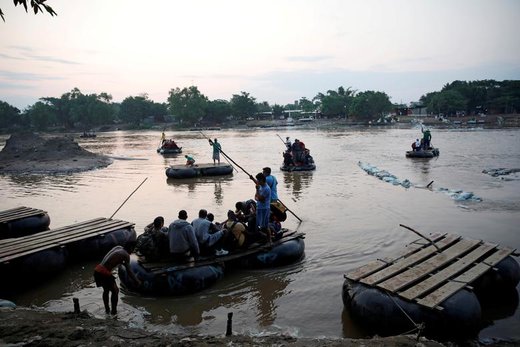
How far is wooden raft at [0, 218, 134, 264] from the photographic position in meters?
8.11

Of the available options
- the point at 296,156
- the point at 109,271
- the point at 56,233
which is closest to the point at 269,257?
the point at 109,271

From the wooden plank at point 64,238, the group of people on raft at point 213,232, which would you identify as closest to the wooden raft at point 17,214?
the wooden plank at point 64,238

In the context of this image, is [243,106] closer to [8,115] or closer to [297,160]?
[8,115]

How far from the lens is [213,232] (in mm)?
8586

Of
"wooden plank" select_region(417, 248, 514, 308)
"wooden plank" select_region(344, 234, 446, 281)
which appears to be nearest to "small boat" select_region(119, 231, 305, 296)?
"wooden plank" select_region(344, 234, 446, 281)

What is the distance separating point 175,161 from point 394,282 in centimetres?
2574

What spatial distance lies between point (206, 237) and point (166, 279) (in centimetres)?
118

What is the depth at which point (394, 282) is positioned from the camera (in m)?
6.29

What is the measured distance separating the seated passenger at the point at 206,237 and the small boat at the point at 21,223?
554 centimetres

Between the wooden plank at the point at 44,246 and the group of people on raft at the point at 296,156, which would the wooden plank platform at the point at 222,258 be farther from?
the group of people on raft at the point at 296,156

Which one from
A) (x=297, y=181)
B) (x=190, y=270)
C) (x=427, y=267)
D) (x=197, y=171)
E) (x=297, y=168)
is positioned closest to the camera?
(x=427, y=267)

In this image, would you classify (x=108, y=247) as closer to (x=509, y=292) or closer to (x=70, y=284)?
(x=70, y=284)

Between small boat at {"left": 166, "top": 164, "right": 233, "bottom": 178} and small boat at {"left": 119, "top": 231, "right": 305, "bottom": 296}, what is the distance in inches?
510

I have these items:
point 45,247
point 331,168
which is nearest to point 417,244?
point 45,247
